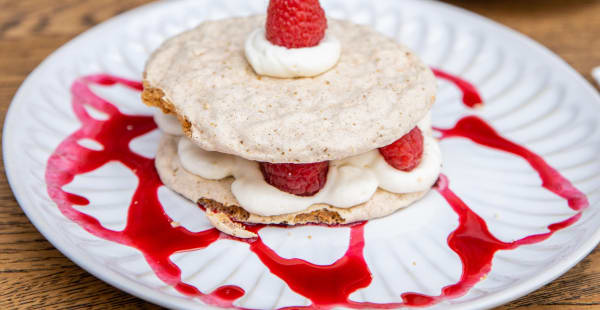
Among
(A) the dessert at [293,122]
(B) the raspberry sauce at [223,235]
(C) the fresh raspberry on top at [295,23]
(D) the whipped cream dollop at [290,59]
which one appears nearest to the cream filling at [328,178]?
(A) the dessert at [293,122]

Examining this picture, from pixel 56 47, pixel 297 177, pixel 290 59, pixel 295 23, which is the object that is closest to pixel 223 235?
pixel 297 177

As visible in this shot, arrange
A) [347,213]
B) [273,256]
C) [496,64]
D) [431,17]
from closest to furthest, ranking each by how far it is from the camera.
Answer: [273,256]
[347,213]
[496,64]
[431,17]

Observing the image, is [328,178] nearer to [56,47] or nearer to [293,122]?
[293,122]

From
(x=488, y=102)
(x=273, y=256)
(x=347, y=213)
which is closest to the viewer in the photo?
(x=273, y=256)

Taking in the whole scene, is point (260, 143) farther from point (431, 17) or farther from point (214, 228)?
point (431, 17)

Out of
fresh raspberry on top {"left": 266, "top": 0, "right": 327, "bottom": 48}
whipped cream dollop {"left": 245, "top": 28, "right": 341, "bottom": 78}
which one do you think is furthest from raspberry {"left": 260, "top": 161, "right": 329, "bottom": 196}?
fresh raspberry on top {"left": 266, "top": 0, "right": 327, "bottom": 48}

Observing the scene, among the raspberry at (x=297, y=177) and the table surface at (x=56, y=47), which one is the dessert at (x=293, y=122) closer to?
the raspberry at (x=297, y=177)

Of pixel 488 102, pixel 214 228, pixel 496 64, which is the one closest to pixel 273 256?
pixel 214 228
